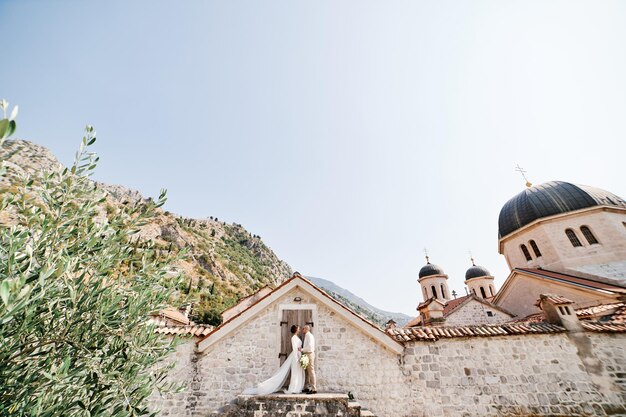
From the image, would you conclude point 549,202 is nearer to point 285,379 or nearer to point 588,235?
point 588,235

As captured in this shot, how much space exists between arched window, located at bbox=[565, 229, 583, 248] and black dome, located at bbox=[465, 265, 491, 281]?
59.4 ft

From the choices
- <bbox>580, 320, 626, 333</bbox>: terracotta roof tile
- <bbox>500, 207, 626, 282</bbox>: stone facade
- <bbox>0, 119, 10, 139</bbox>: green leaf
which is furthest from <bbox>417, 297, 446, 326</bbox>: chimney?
<bbox>0, 119, 10, 139</bbox>: green leaf

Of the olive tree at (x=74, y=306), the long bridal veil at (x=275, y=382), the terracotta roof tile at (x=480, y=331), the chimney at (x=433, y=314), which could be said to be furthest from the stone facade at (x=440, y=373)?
the chimney at (x=433, y=314)

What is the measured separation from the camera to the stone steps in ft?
24.0

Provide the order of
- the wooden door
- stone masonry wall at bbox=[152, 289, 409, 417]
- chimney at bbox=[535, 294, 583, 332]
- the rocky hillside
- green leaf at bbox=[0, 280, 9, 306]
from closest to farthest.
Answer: green leaf at bbox=[0, 280, 9, 306], stone masonry wall at bbox=[152, 289, 409, 417], chimney at bbox=[535, 294, 583, 332], the wooden door, the rocky hillside

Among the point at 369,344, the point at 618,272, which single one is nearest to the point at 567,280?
the point at 618,272

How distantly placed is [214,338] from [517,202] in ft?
81.4

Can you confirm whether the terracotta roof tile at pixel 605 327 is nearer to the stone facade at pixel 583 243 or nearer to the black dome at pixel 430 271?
the stone facade at pixel 583 243

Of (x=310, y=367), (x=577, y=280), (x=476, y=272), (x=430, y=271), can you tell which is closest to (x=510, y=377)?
(x=310, y=367)

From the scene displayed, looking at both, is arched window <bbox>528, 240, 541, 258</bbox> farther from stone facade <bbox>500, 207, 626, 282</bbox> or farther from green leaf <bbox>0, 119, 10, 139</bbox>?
green leaf <bbox>0, 119, 10, 139</bbox>

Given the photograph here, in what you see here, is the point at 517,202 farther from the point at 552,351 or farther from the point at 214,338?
the point at 214,338

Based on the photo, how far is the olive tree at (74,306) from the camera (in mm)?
3650

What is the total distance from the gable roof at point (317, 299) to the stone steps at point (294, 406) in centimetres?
241

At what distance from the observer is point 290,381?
8398mm
